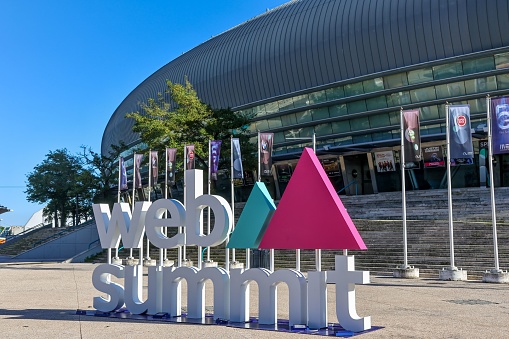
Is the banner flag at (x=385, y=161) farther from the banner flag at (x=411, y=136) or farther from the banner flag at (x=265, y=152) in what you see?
the banner flag at (x=411, y=136)

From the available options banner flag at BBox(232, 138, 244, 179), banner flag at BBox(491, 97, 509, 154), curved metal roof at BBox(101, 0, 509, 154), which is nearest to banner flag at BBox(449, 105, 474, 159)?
banner flag at BBox(491, 97, 509, 154)

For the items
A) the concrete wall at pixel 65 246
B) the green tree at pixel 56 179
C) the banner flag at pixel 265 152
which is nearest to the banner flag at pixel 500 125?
the banner flag at pixel 265 152

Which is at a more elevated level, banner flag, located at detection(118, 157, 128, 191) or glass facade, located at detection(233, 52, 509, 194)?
glass facade, located at detection(233, 52, 509, 194)

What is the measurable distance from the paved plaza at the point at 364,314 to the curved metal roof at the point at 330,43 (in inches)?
1201

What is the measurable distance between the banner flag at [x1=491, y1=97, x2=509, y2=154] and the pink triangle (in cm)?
1469

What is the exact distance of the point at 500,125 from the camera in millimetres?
25406

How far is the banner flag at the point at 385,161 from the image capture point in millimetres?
53594

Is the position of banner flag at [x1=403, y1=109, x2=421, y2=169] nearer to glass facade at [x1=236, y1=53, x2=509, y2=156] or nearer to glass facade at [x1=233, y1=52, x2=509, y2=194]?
glass facade at [x1=233, y1=52, x2=509, y2=194]

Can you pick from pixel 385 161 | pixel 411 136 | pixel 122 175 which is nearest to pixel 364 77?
pixel 385 161

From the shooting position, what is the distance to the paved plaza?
465 inches

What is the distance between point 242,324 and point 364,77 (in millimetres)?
43205

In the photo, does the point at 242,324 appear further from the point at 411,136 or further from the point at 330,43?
the point at 330,43

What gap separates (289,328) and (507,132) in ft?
55.3

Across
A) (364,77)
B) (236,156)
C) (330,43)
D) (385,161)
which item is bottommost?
(236,156)
